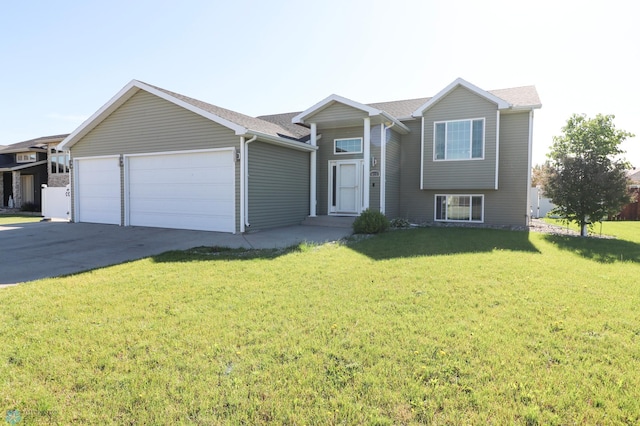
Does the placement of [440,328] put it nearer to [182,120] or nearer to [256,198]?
[256,198]

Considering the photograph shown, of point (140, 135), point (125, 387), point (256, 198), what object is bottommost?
point (125, 387)

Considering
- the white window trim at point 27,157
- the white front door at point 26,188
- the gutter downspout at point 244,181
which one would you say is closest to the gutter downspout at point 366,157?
the gutter downspout at point 244,181

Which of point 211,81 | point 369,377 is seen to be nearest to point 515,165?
point 211,81

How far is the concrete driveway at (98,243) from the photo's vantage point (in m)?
7.21

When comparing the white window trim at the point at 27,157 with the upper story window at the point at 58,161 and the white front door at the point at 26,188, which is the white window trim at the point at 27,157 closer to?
the white front door at the point at 26,188

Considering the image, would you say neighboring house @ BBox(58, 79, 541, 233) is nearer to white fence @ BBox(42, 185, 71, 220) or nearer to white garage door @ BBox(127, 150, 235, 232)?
white garage door @ BBox(127, 150, 235, 232)

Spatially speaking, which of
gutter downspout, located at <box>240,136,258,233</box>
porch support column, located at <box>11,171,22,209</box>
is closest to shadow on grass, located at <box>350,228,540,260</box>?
gutter downspout, located at <box>240,136,258,233</box>

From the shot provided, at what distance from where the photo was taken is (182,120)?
1230cm

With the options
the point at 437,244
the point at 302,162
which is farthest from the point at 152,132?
the point at 437,244

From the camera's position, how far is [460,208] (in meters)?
15.4

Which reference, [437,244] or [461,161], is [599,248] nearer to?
[437,244]

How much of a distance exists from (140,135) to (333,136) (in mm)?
7315

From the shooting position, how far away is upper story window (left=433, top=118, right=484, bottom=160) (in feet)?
46.0

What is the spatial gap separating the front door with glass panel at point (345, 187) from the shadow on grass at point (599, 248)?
6685 millimetres
